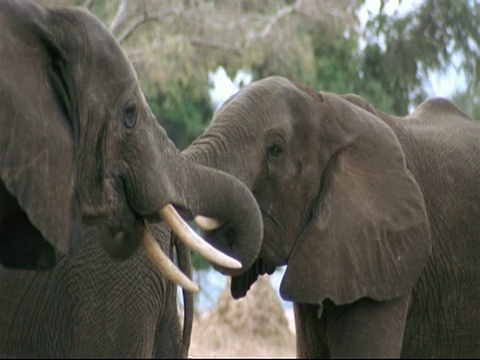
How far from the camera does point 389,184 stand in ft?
19.6

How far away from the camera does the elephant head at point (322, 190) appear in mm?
5766

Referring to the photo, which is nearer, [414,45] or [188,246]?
[188,246]

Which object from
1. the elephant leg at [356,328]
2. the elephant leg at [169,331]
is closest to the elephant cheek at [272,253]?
the elephant leg at [356,328]

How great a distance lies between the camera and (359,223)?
5887mm

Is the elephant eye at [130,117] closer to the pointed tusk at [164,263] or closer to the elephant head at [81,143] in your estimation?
the elephant head at [81,143]

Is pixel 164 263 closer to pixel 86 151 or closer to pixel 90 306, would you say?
pixel 86 151

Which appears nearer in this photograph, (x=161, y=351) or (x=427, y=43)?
(x=161, y=351)

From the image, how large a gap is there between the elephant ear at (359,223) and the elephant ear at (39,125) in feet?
2.99

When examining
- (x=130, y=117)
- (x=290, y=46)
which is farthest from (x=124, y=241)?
(x=290, y=46)

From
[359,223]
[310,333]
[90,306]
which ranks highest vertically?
[359,223]

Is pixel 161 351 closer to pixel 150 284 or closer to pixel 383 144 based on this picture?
pixel 150 284

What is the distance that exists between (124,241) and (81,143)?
0.37 m

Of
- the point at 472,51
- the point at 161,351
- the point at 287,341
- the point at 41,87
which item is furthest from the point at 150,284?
the point at 472,51

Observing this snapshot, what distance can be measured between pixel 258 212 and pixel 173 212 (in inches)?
13.9
